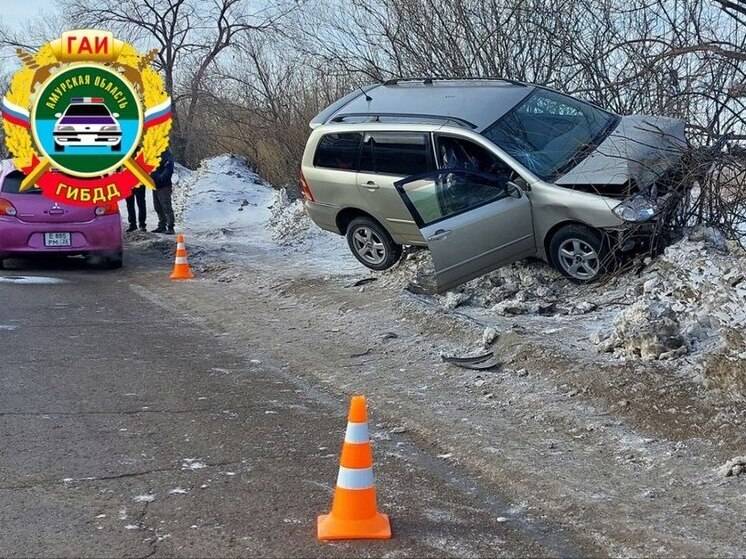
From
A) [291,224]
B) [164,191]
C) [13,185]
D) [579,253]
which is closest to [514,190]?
[579,253]

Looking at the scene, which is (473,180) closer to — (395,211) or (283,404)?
(395,211)

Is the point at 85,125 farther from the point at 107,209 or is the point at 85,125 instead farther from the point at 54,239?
the point at 54,239

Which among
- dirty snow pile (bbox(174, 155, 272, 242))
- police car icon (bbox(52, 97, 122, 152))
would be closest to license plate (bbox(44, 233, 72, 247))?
dirty snow pile (bbox(174, 155, 272, 242))

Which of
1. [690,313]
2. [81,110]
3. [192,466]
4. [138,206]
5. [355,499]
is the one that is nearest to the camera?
[355,499]

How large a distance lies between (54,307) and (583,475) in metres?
7.62

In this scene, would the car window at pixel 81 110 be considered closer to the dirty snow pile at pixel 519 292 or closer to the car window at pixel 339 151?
the car window at pixel 339 151

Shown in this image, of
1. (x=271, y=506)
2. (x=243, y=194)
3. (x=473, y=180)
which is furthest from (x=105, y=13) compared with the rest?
(x=271, y=506)

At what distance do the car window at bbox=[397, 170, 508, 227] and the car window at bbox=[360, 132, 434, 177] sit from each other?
1.21 metres

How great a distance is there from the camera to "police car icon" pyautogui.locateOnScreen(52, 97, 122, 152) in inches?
698

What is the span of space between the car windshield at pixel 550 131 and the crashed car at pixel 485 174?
0.02 m

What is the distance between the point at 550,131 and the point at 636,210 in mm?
1957

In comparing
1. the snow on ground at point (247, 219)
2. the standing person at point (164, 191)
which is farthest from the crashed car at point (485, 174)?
the standing person at point (164, 191)

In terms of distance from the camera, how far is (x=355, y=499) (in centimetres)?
451

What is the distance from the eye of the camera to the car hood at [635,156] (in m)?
8.25
